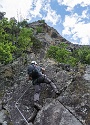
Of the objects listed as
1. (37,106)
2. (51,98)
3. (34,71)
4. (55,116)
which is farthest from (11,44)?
(55,116)

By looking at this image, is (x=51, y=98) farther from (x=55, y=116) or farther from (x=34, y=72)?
(x=34, y=72)

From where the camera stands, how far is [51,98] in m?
17.2

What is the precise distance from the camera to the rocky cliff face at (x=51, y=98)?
15.4 m

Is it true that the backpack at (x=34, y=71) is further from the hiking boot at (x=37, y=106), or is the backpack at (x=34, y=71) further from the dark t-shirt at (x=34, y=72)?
A: the hiking boot at (x=37, y=106)

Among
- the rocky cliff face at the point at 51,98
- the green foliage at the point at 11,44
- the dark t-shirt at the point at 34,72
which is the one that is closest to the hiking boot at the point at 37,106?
the rocky cliff face at the point at 51,98

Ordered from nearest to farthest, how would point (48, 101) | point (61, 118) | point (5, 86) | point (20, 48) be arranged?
point (61, 118) < point (48, 101) < point (5, 86) < point (20, 48)

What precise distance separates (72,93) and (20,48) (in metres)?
19.4

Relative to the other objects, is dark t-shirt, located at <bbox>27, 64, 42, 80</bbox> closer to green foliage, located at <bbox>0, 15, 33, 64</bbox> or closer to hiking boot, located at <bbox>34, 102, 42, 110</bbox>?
hiking boot, located at <bbox>34, 102, 42, 110</bbox>

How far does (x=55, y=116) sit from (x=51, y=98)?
2.02 m

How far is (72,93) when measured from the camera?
17.3 meters

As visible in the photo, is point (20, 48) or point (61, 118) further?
point (20, 48)

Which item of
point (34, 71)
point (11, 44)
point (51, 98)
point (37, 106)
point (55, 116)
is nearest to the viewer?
point (55, 116)

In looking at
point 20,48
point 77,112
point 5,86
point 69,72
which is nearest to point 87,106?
point 77,112

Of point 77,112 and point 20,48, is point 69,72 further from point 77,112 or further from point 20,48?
point 20,48
